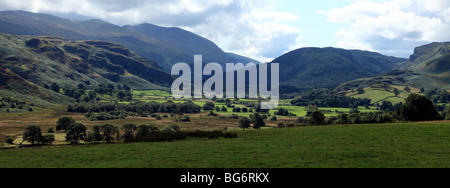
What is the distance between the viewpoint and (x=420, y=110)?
3093 inches

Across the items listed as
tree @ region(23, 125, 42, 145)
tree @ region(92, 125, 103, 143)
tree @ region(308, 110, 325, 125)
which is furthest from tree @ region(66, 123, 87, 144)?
Result: tree @ region(308, 110, 325, 125)

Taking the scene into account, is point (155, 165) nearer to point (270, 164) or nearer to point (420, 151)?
point (270, 164)

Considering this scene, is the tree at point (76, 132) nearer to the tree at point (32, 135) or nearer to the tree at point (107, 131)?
the tree at point (107, 131)

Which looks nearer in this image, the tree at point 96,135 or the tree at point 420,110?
the tree at point 420,110

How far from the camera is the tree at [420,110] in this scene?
256ft

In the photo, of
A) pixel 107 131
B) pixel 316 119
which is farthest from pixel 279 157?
pixel 107 131

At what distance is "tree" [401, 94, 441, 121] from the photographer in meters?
78.1

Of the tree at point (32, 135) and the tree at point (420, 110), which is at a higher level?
the tree at point (420, 110)

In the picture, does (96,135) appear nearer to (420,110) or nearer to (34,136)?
(34,136)

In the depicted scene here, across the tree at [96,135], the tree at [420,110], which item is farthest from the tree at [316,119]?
the tree at [96,135]
